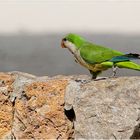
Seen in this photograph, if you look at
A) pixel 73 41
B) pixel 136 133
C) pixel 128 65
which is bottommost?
pixel 136 133

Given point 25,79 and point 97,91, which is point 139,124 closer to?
point 97,91

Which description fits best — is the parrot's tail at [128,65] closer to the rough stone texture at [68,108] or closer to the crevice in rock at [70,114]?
the rough stone texture at [68,108]

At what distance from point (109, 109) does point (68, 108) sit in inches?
10.2

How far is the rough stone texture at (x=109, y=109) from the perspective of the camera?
267cm

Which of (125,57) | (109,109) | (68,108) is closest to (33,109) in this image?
(68,108)

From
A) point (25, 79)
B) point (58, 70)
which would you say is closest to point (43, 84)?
point (25, 79)

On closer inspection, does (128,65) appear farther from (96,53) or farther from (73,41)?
(73,41)

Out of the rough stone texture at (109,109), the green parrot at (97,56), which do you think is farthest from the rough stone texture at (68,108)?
the green parrot at (97,56)

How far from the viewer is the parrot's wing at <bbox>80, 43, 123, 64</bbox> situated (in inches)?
117

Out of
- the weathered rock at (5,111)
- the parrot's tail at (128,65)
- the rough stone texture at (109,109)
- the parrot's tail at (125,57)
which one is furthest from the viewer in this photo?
the weathered rock at (5,111)

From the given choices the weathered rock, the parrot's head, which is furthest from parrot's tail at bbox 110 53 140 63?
the weathered rock

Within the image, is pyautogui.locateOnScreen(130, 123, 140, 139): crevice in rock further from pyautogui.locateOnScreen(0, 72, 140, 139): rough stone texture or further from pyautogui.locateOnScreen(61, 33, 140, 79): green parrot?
pyautogui.locateOnScreen(61, 33, 140, 79): green parrot

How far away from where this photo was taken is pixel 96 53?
3.02 meters

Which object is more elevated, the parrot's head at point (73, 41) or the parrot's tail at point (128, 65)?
the parrot's head at point (73, 41)
